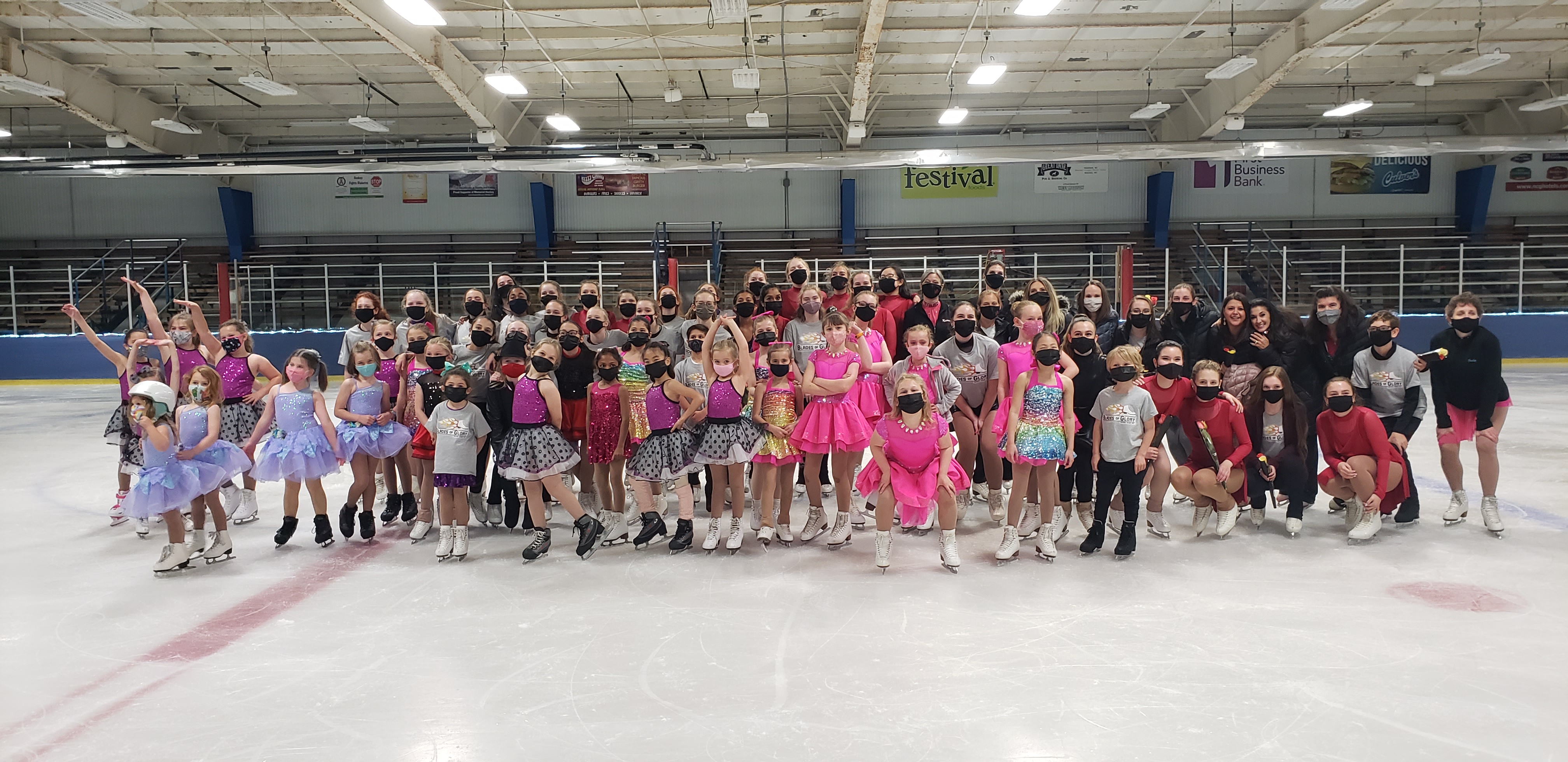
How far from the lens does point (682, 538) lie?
5121mm

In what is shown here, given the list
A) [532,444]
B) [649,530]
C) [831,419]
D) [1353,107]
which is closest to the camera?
[532,444]

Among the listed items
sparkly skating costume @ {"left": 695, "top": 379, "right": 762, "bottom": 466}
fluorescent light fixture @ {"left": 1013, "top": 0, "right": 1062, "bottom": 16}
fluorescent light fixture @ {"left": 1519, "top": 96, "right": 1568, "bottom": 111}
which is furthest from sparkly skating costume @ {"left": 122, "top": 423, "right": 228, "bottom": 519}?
fluorescent light fixture @ {"left": 1519, "top": 96, "right": 1568, "bottom": 111}

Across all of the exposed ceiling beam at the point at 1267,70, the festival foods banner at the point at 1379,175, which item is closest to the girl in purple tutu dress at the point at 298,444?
the exposed ceiling beam at the point at 1267,70

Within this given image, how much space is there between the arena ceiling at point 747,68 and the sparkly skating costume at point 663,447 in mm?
5807

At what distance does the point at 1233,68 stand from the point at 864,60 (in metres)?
5.04

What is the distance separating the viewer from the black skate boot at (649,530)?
5.15 m

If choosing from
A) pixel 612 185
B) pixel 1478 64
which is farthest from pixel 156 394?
pixel 612 185

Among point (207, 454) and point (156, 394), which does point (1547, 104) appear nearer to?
point (207, 454)

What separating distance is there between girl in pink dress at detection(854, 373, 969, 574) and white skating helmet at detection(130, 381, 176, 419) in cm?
365

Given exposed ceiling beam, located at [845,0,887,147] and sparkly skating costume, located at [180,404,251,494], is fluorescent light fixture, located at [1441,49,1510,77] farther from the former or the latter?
sparkly skating costume, located at [180,404,251,494]

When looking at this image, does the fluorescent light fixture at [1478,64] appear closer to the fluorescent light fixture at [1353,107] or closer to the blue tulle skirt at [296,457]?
the fluorescent light fixture at [1353,107]

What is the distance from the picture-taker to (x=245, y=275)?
18.9m

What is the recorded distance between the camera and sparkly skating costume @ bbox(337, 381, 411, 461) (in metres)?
5.21

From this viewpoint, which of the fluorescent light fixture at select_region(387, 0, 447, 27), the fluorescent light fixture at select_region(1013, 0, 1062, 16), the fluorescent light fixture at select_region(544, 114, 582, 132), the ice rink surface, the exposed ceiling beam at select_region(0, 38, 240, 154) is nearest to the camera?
the ice rink surface
